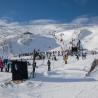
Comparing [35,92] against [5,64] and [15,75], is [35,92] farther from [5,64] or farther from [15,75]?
[5,64]

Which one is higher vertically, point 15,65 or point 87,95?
point 15,65

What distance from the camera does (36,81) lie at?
91.2ft

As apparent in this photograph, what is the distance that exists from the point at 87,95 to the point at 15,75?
820cm

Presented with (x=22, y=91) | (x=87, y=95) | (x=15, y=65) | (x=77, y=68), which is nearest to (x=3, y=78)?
(x=15, y=65)

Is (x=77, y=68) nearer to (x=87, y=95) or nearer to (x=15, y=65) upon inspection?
(x=15, y=65)

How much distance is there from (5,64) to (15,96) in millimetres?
14899

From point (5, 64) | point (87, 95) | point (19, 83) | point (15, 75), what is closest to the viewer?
point (87, 95)

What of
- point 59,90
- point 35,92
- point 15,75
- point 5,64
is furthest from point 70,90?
point 5,64

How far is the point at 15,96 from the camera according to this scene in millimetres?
23234

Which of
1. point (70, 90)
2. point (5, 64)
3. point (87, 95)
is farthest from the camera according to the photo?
point (5, 64)

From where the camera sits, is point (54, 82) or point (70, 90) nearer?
point (70, 90)

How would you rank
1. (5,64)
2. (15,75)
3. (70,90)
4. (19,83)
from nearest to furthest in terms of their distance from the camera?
(70,90) < (19,83) < (15,75) < (5,64)

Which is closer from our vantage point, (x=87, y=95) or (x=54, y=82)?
(x=87, y=95)

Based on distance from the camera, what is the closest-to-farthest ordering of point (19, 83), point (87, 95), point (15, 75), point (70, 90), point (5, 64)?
point (87, 95)
point (70, 90)
point (19, 83)
point (15, 75)
point (5, 64)
